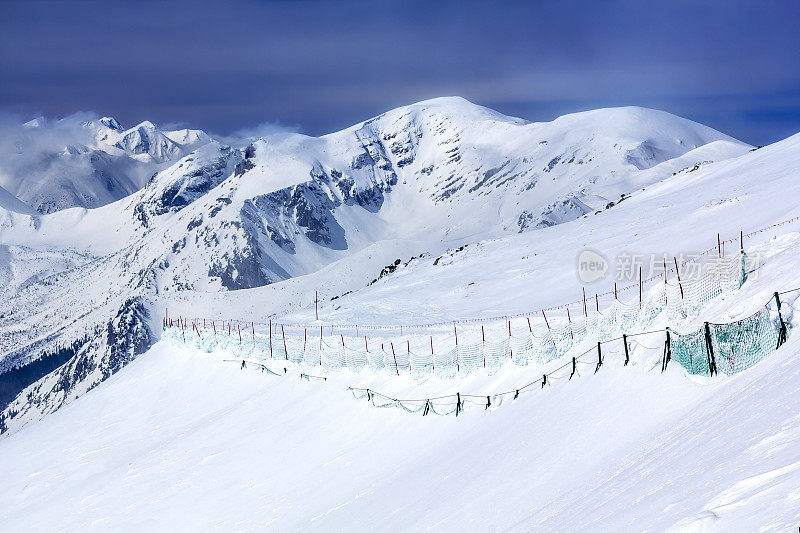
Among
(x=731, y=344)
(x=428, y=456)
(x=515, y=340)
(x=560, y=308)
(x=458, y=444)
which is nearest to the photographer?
(x=731, y=344)

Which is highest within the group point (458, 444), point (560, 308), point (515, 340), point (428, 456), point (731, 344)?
point (731, 344)

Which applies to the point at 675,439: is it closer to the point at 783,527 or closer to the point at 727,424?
the point at 727,424

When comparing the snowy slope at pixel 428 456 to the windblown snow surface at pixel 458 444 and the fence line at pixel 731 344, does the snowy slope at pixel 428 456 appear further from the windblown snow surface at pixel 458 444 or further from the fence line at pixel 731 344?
the fence line at pixel 731 344

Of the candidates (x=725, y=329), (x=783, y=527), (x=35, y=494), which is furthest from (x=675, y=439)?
(x=35, y=494)

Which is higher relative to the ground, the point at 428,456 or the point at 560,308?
the point at 428,456

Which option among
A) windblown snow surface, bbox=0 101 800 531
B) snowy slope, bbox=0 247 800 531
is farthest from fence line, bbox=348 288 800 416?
snowy slope, bbox=0 247 800 531

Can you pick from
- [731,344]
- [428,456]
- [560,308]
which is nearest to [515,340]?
[428,456]

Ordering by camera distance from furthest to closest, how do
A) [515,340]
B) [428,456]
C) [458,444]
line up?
[515,340] < [428,456] < [458,444]

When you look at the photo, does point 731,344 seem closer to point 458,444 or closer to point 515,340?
point 458,444

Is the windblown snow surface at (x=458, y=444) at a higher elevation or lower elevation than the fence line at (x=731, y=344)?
lower

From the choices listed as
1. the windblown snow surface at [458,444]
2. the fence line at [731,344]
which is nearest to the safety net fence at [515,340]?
the windblown snow surface at [458,444]

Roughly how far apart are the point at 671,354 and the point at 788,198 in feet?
133

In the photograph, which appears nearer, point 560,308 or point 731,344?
point 731,344

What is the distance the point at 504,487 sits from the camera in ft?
58.3
